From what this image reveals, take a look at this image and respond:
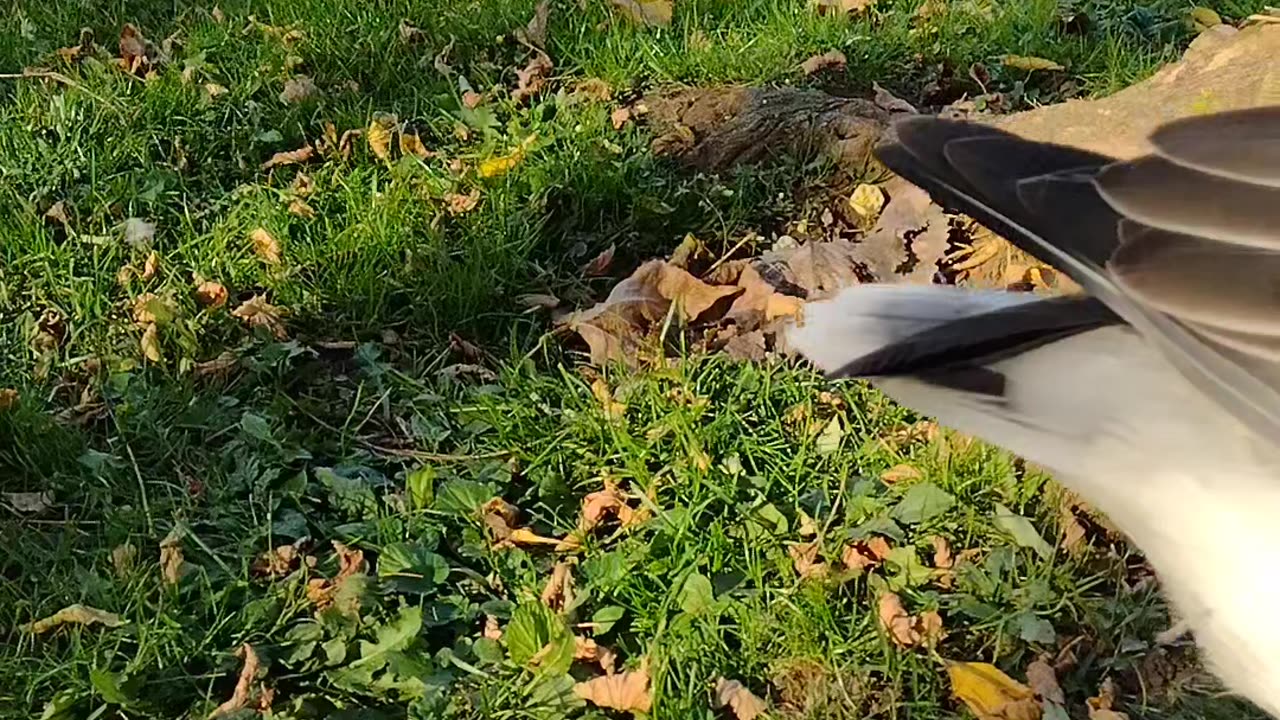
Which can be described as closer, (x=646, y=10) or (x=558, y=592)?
(x=558, y=592)

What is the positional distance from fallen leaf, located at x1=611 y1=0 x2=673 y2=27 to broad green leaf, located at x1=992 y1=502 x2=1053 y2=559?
2.62m

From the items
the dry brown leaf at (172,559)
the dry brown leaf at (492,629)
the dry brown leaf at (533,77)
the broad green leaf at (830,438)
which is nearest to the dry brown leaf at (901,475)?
the broad green leaf at (830,438)

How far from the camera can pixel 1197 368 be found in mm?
1716

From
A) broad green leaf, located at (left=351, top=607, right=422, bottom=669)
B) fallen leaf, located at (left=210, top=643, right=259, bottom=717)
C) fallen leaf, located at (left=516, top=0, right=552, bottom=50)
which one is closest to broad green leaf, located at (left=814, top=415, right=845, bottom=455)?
broad green leaf, located at (left=351, top=607, right=422, bottom=669)

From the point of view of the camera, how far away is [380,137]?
453cm

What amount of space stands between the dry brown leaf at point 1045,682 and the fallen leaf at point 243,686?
145 cm

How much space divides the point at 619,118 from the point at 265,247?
1.16m

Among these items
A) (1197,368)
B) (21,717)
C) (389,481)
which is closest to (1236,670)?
(1197,368)

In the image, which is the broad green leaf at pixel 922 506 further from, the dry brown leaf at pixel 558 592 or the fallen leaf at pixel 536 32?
the fallen leaf at pixel 536 32

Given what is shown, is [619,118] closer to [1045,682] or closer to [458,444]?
[458,444]

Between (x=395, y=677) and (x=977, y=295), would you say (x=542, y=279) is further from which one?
(x=977, y=295)

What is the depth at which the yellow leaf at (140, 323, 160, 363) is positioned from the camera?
12.0 feet

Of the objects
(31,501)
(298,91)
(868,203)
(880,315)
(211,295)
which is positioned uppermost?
(880,315)

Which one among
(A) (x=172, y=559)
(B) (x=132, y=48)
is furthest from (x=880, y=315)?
(B) (x=132, y=48)
